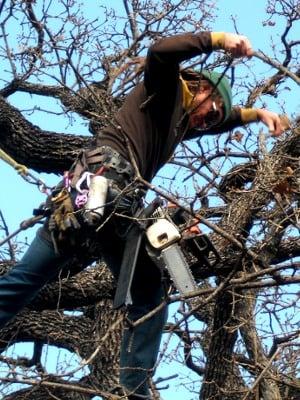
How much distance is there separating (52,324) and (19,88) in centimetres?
218

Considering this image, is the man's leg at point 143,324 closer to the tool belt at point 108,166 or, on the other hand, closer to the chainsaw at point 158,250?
the chainsaw at point 158,250

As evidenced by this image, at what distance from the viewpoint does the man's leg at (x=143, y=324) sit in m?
5.16

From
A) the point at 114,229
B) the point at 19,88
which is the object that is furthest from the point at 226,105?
the point at 19,88

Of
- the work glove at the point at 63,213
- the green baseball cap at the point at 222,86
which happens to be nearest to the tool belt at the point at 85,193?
the work glove at the point at 63,213

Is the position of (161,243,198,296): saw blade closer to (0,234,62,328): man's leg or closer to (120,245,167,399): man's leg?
(120,245,167,399): man's leg

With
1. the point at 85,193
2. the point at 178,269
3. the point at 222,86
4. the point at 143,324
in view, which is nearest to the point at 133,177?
the point at 85,193

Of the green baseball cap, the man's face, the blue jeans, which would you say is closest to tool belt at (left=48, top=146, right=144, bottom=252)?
the blue jeans

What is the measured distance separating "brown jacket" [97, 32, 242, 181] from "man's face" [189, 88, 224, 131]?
0.05 metres

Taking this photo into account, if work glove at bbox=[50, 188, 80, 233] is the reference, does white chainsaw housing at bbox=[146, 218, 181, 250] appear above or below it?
below

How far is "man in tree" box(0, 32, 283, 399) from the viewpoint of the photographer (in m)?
4.93

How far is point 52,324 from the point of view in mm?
7848

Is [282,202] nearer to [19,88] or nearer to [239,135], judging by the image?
[239,135]

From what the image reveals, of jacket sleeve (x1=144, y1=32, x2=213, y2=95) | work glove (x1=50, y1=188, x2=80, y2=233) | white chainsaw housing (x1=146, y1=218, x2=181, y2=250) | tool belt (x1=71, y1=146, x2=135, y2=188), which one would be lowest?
white chainsaw housing (x1=146, y1=218, x2=181, y2=250)

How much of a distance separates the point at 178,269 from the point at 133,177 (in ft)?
1.45
